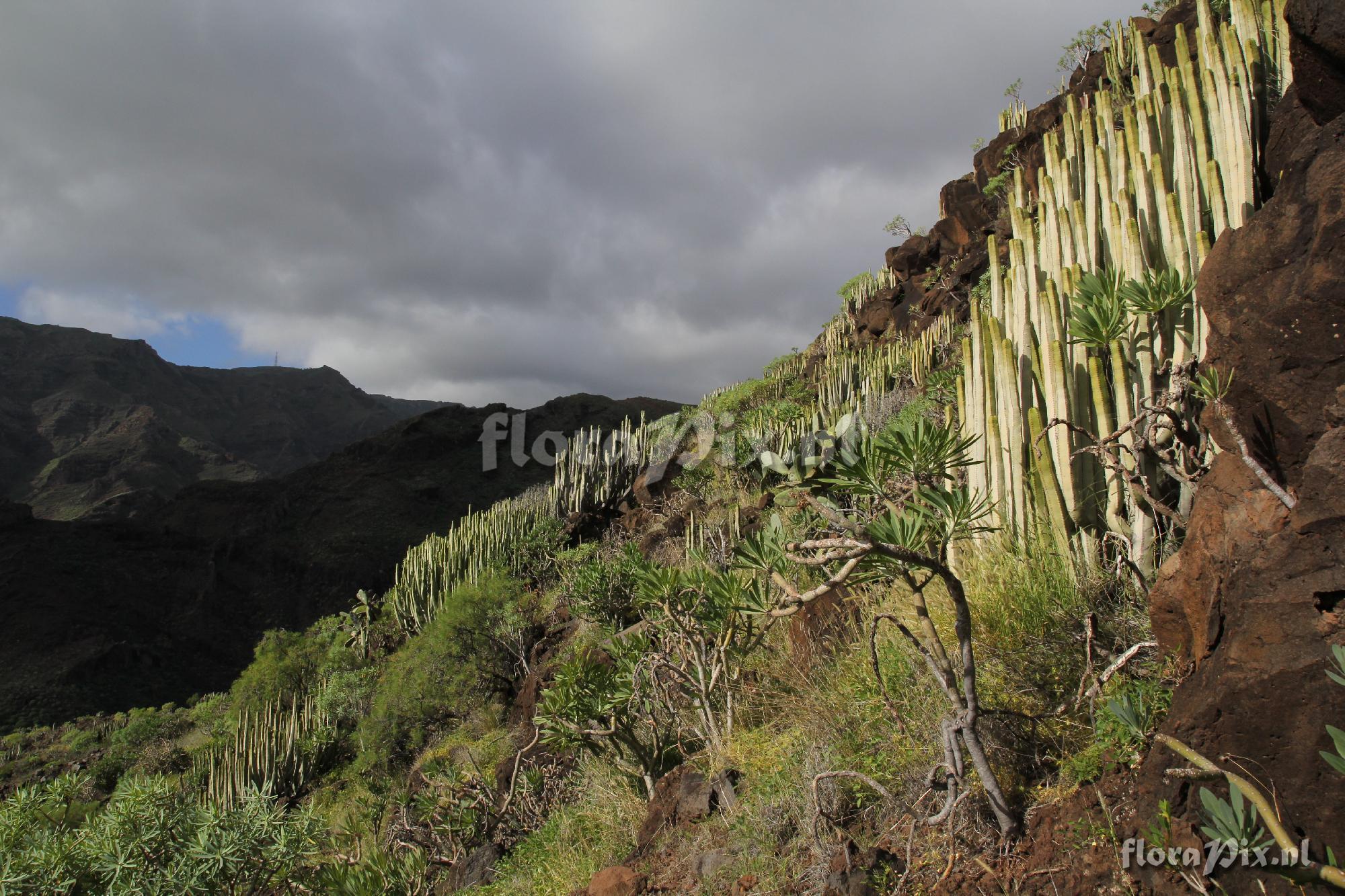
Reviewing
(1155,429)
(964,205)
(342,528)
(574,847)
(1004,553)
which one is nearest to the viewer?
(1155,429)

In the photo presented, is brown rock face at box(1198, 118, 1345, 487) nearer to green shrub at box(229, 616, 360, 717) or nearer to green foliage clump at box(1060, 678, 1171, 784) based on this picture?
green foliage clump at box(1060, 678, 1171, 784)

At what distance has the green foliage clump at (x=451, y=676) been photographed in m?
11.3

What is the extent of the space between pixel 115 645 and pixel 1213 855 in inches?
1444

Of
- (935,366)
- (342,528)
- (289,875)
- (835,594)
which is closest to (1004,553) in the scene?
(835,594)

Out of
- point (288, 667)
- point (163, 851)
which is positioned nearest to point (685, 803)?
point (163, 851)

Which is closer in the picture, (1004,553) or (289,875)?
(1004,553)

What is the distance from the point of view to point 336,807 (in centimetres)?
1088

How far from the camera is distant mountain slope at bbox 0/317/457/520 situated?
59031mm

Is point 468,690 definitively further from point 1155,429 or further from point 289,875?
point 1155,429

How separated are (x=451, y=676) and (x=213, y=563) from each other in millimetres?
30952

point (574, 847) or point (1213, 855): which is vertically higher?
point (1213, 855)

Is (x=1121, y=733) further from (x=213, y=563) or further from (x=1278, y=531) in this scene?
(x=213, y=563)

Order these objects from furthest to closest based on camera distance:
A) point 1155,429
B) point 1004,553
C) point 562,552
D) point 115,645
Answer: point 115,645
point 562,552
point 1004,553
point 1155,429

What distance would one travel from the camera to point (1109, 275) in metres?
3.29
